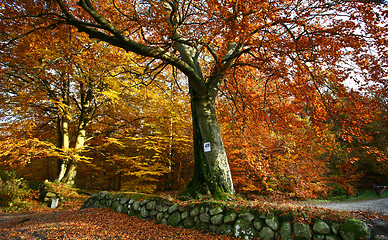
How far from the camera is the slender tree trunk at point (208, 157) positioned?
4.64 metres

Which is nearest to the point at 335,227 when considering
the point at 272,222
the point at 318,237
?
the point at 318,237

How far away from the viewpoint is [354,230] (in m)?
2.59

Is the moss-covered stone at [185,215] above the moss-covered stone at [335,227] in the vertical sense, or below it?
below

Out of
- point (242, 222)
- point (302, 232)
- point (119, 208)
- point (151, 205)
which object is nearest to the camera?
point (302, 232)

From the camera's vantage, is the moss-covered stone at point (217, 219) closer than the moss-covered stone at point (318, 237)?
No

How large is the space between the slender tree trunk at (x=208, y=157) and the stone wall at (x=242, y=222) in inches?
28.0

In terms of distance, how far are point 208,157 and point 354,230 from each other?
3.00 meters

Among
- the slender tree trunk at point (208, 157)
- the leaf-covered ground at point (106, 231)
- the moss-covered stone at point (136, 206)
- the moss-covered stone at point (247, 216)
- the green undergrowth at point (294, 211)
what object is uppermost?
the slender tree trunk at point (208, 157)

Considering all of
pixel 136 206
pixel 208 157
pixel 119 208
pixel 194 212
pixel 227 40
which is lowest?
pixel 119 208

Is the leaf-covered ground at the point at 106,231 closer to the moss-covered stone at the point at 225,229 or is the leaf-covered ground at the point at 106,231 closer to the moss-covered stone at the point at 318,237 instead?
the moss-covered stone at the point at 225,229

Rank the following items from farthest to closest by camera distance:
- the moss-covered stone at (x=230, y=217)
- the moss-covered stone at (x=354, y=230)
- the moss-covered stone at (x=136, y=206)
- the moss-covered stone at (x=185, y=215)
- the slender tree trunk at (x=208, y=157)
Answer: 1. the moss-covered stone at (x=136, y=206)
2. the slender tree trunk at (x=208, y=157)
3. the moss-covered stone at (x=185, y=215)
4. the moss-covered stone at (x=230, y=217)
5. the moss-covered stone at (x=354, y=230)

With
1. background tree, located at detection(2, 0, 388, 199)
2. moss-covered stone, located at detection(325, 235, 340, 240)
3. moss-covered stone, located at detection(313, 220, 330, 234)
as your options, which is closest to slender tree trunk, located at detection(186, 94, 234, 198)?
background tree, located at detection(2, 0, 388, 199)

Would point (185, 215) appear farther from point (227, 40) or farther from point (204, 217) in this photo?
point (227, 40)

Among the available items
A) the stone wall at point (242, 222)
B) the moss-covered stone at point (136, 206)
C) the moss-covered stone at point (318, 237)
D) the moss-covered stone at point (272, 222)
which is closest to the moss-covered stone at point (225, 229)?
the stone wall at point (242, 222)
